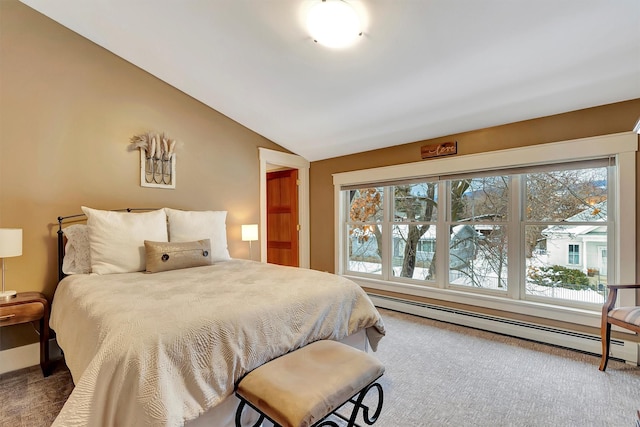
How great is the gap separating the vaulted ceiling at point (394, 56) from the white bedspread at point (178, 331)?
1.87 m

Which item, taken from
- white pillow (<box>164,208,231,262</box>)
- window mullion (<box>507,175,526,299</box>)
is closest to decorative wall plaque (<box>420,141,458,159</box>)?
window mullion (<box>507,175,526,299</box>)

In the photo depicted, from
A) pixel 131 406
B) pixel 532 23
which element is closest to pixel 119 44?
pixel 131 406

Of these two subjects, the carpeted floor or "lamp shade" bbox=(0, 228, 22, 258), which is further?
"lamp shade" bbox=(0, 228, 22, 258)

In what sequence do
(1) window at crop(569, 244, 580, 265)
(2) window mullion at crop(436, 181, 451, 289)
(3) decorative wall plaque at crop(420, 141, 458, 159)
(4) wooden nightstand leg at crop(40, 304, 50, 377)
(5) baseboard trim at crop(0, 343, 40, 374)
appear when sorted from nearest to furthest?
(4) wooden nightstand leg at crop(40, 304, 50, 377), (5) baseboard trim at crop(0, 343, 40, 374), (1) window at crop(569, 244, 580, 265), (3) decorative wall plaque at crop(420, 141, 458, 159), (2) window mullion at crop(436, 181, 451, 289)

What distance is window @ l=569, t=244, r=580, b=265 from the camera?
110 inches

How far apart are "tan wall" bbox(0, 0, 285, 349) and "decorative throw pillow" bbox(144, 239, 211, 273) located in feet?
2.99

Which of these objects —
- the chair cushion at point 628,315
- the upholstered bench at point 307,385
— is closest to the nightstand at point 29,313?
the upholstered bench at point 307,385

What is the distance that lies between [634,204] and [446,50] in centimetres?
196

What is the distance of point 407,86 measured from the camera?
9.02 ft

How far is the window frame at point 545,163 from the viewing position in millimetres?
2428

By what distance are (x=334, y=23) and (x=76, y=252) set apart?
274 cm

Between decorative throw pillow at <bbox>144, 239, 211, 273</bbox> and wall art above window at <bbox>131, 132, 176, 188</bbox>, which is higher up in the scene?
wall art above window at <bbox>131, 132, 176, 188</bbox>

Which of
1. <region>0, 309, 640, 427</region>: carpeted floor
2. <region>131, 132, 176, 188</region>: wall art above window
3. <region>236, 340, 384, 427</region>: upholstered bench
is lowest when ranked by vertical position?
<region>0, 309, 640, 427</region>: carpeted floor

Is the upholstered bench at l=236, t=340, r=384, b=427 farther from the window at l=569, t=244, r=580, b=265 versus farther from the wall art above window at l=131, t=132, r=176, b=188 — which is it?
the wall art above window at l=131, t=132, r=176, b=188
